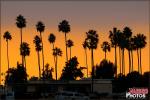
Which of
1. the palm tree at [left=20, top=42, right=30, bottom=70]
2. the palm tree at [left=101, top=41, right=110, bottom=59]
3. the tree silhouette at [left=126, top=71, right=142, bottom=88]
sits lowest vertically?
the tree silhouette at [left=126, top=71, right=142, bottom=88]

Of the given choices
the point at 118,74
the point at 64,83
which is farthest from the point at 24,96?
the point at 118,74

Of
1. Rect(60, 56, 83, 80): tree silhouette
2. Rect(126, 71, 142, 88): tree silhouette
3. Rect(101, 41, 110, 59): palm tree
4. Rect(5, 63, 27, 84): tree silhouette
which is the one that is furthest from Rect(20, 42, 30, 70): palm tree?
Rect(126, 71, 142, 88): tree silhouette

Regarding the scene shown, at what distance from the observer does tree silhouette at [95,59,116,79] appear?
597 ft

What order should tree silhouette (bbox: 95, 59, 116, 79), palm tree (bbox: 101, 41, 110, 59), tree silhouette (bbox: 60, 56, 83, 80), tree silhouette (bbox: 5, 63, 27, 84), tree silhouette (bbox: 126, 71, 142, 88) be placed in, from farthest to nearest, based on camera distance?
tree silhouette (bbox: 95, 59, 116, 79) → palm tree (bbox: 101, 41, 110, 59) → tree silhouette (bbox: 60, 56, 83, 80) → tree silhouette (bbox: 5, 63, 27, 84) → tree silhouette (bbox: 126, 71, 142, 88)

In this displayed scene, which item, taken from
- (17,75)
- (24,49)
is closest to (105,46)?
(24,49)

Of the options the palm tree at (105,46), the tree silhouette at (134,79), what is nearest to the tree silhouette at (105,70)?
the palm tree at (105,46)

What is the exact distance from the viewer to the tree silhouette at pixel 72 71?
16634cm

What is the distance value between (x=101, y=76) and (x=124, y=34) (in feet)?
91.4

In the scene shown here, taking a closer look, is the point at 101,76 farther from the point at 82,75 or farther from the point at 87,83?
the point at 87,83

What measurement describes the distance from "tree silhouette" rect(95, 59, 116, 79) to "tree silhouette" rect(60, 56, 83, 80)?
36.0 feet

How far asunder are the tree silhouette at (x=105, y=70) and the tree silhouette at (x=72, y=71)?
11.0 metres

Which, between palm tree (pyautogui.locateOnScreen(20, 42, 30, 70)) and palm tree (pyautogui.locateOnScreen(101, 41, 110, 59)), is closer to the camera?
palm tree (pyautogui.locateOnScreen(20, 42, 30, 70))

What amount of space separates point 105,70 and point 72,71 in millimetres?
16450

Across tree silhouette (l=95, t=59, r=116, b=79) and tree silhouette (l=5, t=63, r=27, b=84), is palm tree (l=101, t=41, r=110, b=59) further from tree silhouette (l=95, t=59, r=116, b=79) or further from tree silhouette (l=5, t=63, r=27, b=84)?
tree silhouette (l=5, t=63, r=27, b=84)
